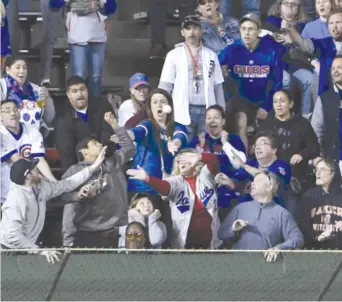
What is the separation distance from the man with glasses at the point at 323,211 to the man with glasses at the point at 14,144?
7.21ft

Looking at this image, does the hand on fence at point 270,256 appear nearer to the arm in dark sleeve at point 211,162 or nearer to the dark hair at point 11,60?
the arm in dark sleeve at point 211,162

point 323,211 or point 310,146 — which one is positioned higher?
point 310,146

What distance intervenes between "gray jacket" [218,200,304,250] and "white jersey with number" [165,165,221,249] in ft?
0.71

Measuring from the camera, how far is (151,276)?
43.1 feet

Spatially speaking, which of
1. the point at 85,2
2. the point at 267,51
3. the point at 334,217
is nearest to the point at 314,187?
the point at 334,217

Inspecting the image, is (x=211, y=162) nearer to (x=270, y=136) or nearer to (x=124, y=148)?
(x=270, y=136)

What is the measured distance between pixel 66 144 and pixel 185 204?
1.34 metres

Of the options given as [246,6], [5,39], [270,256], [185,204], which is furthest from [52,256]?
[246,6]

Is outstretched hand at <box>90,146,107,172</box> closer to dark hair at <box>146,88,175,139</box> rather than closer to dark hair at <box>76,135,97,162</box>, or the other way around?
dark hair at <box>76,135,97,162</box>

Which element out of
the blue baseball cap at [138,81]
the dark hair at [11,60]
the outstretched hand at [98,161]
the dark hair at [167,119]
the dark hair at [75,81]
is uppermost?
the dark hair at [11,60]

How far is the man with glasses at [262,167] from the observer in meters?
15.3

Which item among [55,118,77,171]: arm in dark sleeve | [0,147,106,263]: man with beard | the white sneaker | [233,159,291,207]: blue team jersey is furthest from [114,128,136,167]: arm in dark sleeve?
the white sneaker

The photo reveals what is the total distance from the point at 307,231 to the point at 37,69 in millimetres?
4083

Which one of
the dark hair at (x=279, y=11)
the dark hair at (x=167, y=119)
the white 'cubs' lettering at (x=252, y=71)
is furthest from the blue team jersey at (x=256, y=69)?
the dark hair at (x=167, y=119)
